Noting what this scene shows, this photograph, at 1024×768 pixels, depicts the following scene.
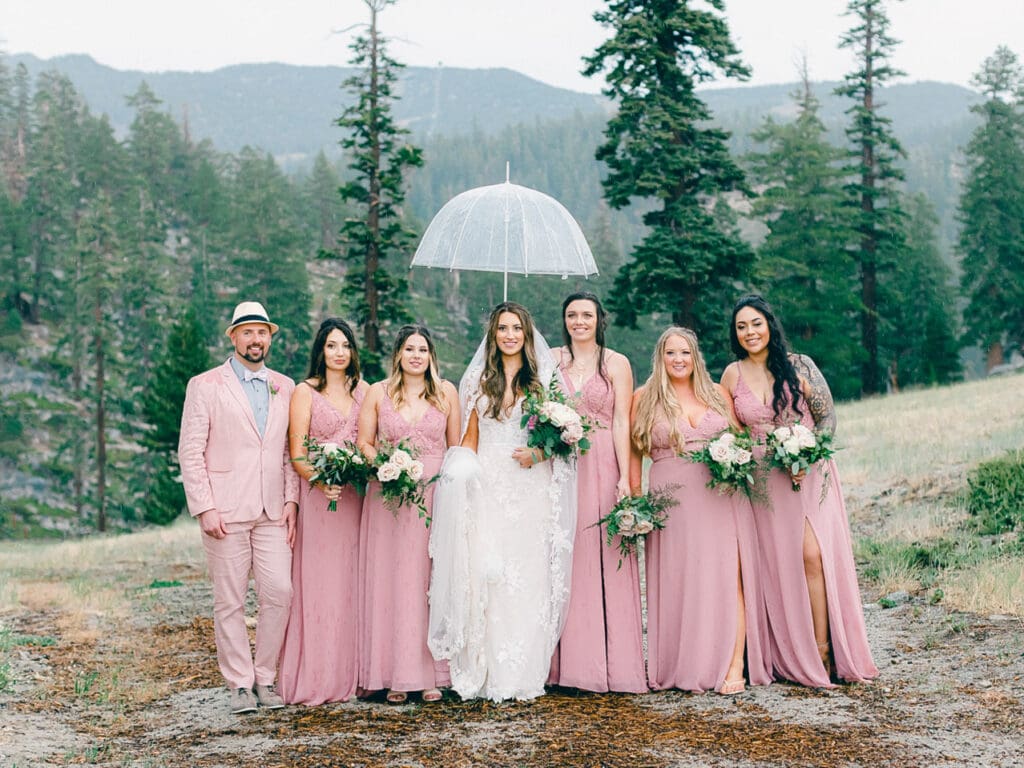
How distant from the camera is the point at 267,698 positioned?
23.7 ft

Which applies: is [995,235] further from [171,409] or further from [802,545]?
[802,545]

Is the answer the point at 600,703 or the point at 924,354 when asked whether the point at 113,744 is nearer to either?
the point at 600,703

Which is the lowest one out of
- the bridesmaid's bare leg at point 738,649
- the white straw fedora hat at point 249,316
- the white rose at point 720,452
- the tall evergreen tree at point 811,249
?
the bridesmaid's bare leg at point 738,649

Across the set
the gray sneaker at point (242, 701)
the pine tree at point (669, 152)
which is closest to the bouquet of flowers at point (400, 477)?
the gray sneaker at point (242, 701)

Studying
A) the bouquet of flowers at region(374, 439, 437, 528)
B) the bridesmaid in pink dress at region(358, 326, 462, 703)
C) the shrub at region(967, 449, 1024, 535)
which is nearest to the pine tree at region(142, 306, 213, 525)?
the shrub at region(967, 449, 1024, 535)

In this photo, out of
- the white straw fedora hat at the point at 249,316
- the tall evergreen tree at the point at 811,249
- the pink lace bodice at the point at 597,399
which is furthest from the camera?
the tall evergreen tree at the point at 811,249

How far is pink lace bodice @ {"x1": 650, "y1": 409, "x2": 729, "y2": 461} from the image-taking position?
24.1 ft

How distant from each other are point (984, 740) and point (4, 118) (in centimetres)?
10086

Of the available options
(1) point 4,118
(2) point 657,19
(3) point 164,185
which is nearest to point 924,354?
(2) point 657,19

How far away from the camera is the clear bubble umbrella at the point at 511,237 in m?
7.77

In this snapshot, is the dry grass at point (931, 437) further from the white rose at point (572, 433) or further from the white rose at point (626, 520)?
the white rose at point (572, 433)

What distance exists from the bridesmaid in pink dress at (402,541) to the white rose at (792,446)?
2.35 m

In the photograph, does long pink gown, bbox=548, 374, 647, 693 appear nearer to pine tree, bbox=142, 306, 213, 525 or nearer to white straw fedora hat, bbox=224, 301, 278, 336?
white straw fedora hat, bbox=224, 301, 278, 336

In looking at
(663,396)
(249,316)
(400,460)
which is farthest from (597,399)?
(249,316)
